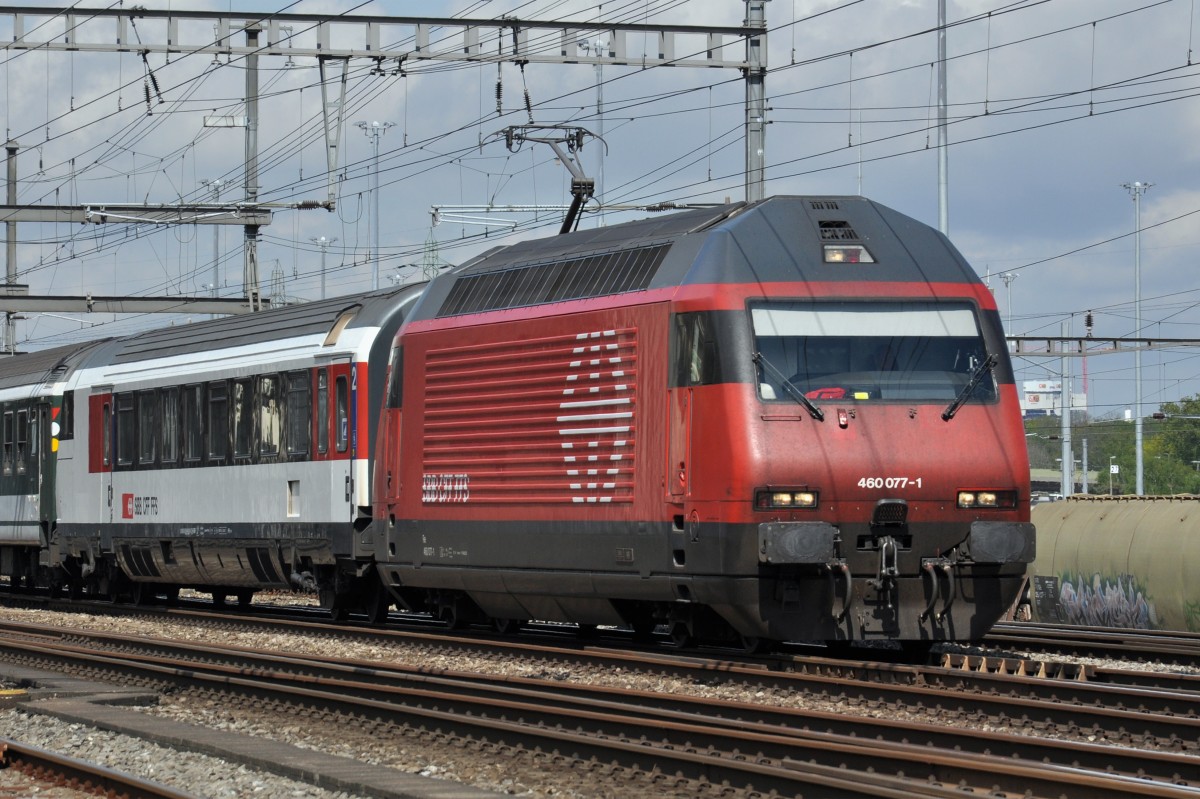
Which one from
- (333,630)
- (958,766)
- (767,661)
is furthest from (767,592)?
(333,630)

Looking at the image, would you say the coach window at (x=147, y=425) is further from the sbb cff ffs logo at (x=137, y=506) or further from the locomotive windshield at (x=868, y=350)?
the locomotive windshield at (x=868, y=350)

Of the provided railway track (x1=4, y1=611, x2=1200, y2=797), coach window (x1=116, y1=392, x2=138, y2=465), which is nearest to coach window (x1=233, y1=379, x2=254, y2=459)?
coach window (x1=116, y1=392, x2=138, y2=465)

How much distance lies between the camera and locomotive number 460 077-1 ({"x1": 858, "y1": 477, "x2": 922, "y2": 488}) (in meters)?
13.9

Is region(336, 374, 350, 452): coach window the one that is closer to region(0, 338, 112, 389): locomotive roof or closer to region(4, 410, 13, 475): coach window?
region(0, 338, 112, 389): locomotive roof

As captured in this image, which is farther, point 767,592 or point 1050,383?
point 1050,383

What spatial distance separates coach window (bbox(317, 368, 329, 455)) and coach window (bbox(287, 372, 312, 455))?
0.21m

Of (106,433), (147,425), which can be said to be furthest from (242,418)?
(106,433)

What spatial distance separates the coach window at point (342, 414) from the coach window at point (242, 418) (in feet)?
7.63

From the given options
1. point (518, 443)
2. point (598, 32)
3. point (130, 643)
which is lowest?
point (130, 643)

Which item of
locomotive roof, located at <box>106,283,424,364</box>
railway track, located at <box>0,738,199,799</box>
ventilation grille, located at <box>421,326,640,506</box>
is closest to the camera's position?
railway track, located at <box>0,738,199,799</box>

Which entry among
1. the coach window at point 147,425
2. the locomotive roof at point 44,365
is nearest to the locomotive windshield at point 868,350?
the coach window at point 147,425

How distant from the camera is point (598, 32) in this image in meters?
25.3

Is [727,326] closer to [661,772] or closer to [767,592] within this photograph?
[767,592]

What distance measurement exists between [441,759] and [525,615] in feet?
20.5
